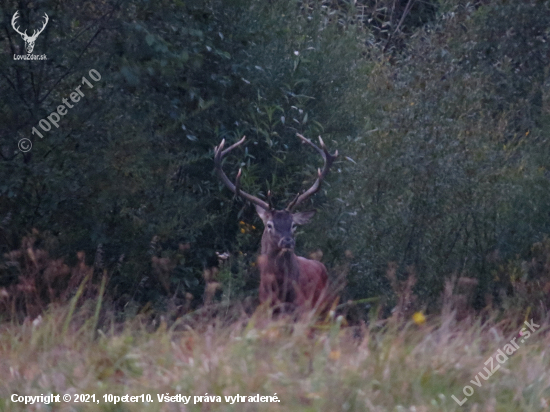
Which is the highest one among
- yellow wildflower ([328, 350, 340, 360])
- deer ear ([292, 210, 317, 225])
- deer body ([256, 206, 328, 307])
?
yellow wildflower ([328, 350, 340, 360])

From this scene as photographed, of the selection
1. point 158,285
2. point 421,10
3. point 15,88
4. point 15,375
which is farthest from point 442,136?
point 421,10

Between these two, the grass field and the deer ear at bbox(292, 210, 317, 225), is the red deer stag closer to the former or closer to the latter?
the deer ear at bbox(292, 210, 317, 225)

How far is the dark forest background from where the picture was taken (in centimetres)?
905

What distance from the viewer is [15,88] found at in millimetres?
9141

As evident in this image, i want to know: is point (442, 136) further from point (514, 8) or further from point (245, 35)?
point (514, 8)

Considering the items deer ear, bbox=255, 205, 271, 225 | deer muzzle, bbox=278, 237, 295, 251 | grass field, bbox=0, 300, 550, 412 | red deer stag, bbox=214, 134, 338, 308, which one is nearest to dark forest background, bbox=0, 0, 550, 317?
red deer stag, bbox=214, 134, 338, 308

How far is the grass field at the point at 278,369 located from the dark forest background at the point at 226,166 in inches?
133

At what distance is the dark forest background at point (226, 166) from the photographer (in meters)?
9.05

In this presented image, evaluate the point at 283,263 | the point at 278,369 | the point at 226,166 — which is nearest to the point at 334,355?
the point at 278,369

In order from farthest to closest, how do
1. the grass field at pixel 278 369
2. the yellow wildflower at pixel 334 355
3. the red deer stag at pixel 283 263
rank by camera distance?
the red deer stag at pixel 283 263
the yellow wildflower at pixel 334 355
the grass field at pixel 278 369

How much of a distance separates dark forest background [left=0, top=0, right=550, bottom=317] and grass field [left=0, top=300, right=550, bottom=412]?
3.38m

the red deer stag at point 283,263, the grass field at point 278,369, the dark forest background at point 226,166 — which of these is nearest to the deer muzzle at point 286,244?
the red deer stag at point 283,263

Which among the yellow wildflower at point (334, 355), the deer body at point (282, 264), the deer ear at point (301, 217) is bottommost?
the deer body at point (282, 264)

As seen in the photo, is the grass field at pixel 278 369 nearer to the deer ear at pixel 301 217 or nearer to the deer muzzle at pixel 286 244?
the deer muzzle at pixel 286 244
